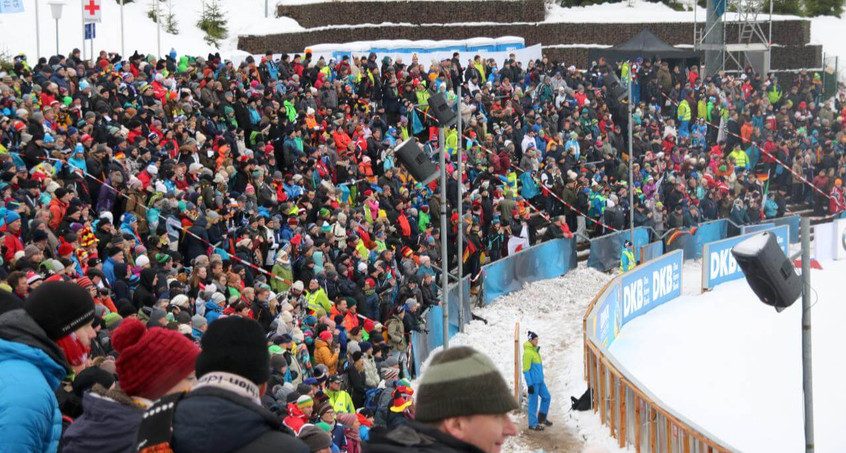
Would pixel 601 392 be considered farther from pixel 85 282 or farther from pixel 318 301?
pixel 85 282

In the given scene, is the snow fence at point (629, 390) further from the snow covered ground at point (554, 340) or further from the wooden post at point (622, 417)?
the snow covered ground at point (554, 340)

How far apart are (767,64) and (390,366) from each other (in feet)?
97.0

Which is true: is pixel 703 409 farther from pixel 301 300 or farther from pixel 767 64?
pixel 767 64

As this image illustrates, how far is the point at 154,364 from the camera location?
4258 millimetres

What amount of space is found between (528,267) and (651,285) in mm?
2596

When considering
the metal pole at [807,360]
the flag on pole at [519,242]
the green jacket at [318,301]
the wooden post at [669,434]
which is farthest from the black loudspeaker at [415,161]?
the flag on pole at [519,242]

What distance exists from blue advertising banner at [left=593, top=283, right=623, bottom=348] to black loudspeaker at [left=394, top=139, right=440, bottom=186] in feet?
15.8

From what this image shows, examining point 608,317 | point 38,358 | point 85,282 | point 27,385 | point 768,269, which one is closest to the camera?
point 27,385

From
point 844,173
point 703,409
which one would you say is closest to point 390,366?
point 703,409

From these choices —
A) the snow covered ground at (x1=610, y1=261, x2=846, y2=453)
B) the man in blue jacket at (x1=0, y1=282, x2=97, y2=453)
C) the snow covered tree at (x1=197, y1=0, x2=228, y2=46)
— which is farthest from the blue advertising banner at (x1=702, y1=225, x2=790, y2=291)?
the man in blue jacket at (x1=0, y1=282, x2=97, y2=453)

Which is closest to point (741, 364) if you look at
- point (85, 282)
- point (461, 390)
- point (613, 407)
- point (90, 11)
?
point (613, 407)

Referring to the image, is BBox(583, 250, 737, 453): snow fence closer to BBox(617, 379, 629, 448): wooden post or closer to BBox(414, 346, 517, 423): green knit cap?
BBox(617, 379, 629, 448): wooden post

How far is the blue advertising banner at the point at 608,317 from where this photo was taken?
19516mm

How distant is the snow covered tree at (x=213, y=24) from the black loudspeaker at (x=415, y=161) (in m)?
21.8
